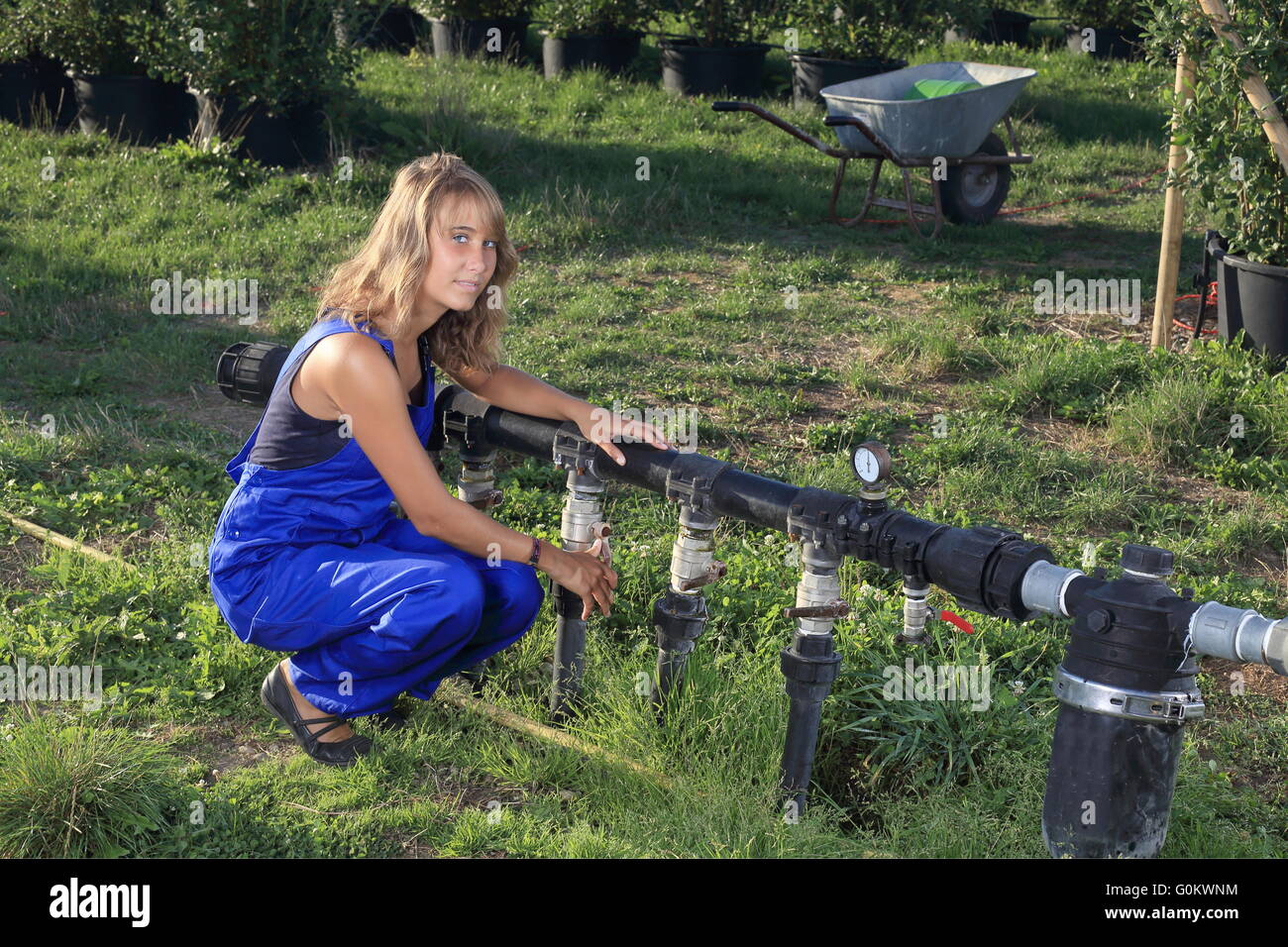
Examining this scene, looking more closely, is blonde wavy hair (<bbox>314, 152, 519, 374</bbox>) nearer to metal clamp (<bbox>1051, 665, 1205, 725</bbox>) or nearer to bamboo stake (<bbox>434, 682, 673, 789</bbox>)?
bamboo stake (<bbox>434, 682, 673, 789</bbox>)

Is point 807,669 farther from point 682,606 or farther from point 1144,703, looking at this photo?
point 1144,703

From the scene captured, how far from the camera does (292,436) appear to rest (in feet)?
10.9

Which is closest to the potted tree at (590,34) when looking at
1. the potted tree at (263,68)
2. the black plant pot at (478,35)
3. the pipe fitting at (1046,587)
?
the black plant pot at (478,35)

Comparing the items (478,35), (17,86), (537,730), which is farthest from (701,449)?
(478,35)

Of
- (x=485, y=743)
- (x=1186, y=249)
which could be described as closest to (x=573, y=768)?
(x=485, y=743)

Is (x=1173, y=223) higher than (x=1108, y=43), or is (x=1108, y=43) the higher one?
(x=1108, y=43)

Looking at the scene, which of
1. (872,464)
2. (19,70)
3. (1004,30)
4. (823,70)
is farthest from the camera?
(1004,30)

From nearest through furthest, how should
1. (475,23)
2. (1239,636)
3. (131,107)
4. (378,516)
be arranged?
(1239,636)
(378,516)
(131,107)
(475,23)

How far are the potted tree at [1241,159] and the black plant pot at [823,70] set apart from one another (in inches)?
221

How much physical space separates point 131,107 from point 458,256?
7.94 meters

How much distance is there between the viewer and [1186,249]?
8.73 m

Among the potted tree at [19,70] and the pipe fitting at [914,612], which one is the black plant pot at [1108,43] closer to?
the potted tree at [19,70]

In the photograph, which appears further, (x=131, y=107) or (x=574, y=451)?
(x=131, y=107)

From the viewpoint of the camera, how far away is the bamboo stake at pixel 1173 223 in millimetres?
6396
